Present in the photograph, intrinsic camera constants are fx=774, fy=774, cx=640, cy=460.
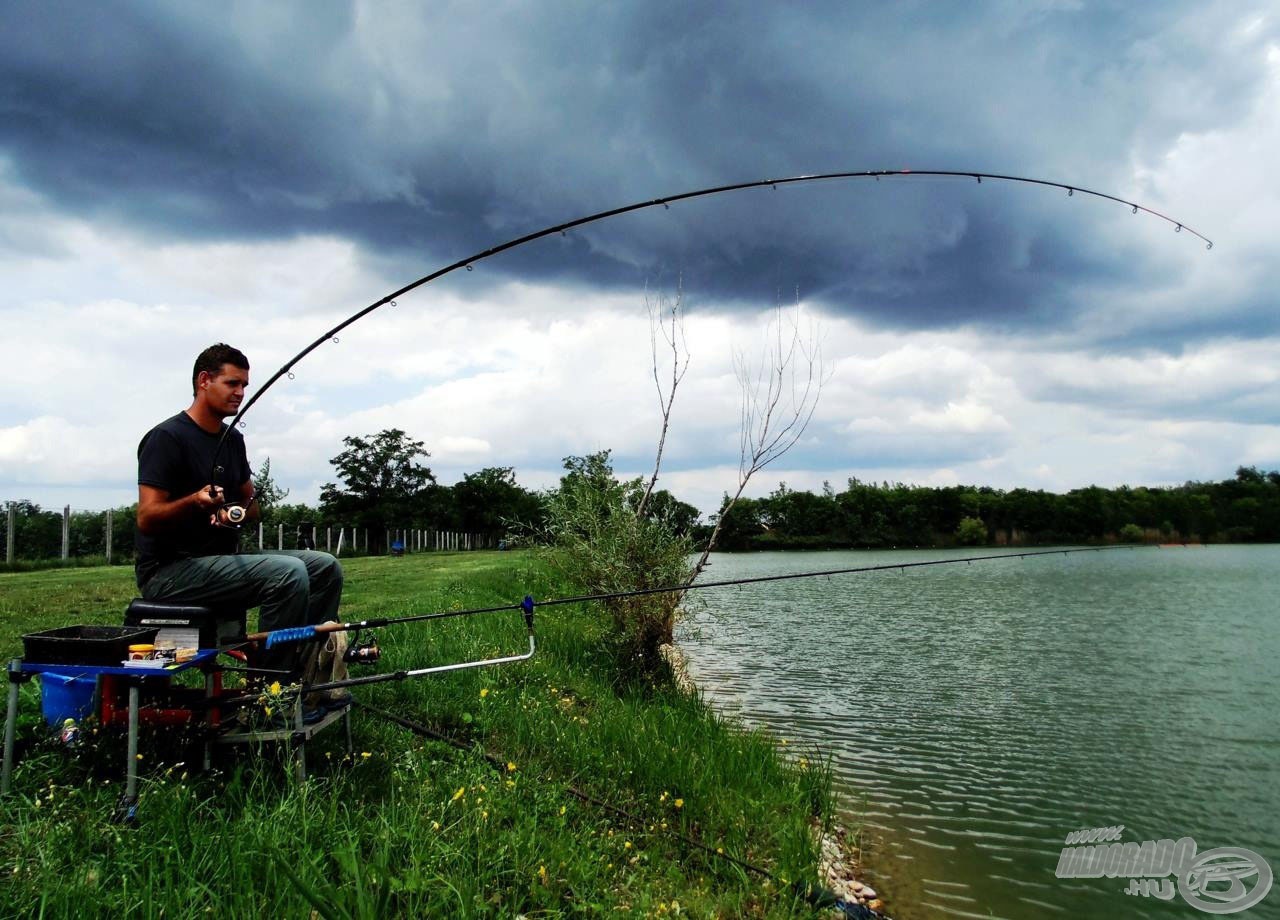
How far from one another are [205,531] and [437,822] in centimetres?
213

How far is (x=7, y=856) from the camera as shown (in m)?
3.25

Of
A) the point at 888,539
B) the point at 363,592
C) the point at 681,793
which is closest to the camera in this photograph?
the point at 681,793

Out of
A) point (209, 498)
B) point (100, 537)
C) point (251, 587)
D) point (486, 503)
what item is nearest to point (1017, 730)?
point (251, 587)

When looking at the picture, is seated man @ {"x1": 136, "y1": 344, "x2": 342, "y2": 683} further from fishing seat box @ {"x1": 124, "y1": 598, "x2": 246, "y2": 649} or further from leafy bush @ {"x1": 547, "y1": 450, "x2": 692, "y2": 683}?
leafy bush @ {"x1": 547, "y1": 450, "x2": 692, "y2": 683}

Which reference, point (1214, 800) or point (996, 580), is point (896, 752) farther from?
point (996, 580)

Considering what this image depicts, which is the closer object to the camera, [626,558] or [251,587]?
[251,587]

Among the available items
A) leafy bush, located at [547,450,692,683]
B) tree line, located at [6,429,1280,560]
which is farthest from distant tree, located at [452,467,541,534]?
leafy bush, located at [547,450,692,683]

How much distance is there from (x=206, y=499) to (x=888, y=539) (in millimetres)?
118282

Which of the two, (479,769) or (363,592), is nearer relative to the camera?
(479,769)

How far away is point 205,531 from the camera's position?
14.6 ft

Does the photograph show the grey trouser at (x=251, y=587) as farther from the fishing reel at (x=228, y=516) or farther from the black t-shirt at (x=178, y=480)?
the fishing reel at (x=228, y=516)

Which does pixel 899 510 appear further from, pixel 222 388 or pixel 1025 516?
pixel 222 388

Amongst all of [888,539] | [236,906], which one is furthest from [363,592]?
[888,539]

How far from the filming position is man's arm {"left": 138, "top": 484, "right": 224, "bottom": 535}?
417 centimetres
